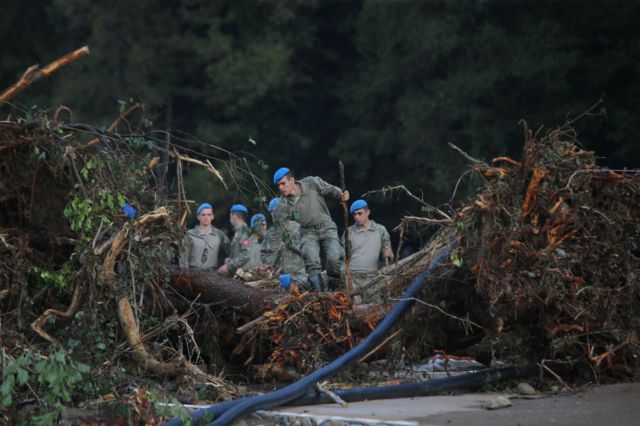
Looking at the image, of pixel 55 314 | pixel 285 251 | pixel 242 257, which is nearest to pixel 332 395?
pixel 55 314

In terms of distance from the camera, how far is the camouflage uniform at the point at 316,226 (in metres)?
12.0

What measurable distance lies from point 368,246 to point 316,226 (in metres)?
1.12

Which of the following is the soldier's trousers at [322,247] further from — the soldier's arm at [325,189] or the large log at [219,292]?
the large log at [219,292]

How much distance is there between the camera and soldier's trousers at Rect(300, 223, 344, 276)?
1196cm

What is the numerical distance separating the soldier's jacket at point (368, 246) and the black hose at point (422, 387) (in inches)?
175

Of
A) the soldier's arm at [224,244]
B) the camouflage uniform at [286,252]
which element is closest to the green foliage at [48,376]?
the camouflage uniform at [286,252]

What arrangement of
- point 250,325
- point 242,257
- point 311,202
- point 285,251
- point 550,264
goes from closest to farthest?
1. point 550,264
2. point 250,325
3. point 285,251
4. point 311,202
5. point 242,257

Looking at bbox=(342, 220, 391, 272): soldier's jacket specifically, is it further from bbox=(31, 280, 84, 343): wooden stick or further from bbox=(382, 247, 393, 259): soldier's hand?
bbox=(31, 280, 84, 343): wooden stick

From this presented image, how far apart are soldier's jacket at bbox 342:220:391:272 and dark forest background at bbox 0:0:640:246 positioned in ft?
31.5

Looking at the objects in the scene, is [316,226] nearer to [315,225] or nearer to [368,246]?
[315,225]

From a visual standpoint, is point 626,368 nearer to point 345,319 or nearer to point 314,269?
point 345,319

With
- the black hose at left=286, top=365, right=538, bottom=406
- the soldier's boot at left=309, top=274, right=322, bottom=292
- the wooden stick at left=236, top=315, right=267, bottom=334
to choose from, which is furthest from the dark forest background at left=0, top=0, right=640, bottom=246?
the black hose at left=286, top=365, right=538, bottom=406

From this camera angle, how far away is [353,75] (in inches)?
1135

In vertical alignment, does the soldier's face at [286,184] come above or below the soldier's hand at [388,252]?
above
